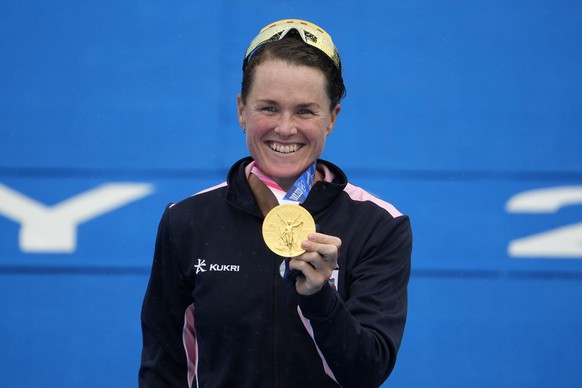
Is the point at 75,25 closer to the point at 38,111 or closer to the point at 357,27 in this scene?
the point at 38,111

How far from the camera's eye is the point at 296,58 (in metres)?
1.59

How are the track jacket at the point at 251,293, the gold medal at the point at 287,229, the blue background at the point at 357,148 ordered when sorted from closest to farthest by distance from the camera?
the gold medal at the point at 287,229
the track jacket at the point at 251,293
the blue background at the point at 357,148

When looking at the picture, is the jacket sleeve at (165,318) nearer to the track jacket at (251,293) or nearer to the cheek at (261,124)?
the track jacket at (251,293)

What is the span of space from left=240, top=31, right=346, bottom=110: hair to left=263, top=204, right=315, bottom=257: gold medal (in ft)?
1.03

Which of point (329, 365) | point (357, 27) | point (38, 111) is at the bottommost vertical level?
point (329, 365)

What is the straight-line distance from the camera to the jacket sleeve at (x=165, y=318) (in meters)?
1.67

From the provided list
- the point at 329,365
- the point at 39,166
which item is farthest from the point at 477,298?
the point at 329,365

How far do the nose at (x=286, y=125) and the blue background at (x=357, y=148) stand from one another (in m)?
1.78

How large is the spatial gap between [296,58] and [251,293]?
0.44 meters

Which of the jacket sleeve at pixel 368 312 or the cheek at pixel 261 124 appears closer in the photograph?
the jacket sleeve at pixel 368 312

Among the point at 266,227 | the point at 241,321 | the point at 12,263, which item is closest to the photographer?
the point at 266,227

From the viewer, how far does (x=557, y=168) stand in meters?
3.34

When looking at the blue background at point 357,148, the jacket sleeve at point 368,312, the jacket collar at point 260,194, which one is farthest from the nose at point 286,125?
the blue background at point 357,148

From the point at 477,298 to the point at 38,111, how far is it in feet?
6.14
